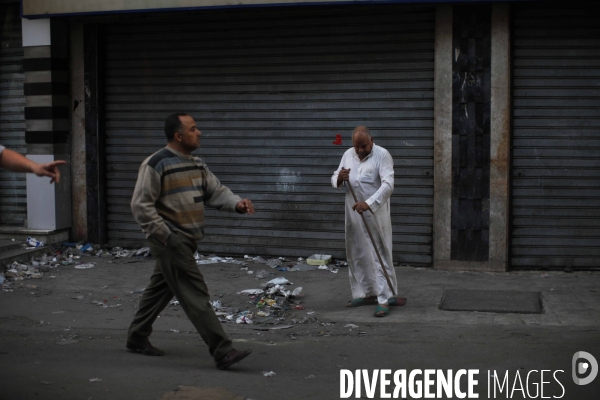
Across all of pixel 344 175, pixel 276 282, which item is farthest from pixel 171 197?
pixel 276 282

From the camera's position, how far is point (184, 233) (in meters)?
6.01

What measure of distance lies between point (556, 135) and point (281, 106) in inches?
138

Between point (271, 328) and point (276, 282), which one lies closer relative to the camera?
point (271, 328)

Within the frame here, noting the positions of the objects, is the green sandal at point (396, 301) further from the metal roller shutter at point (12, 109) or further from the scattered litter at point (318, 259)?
the metal roller shutter at point (12, 109)

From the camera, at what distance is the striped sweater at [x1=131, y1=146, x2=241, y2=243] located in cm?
589

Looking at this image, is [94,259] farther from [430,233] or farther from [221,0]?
[430,233]

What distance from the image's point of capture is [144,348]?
6.34m

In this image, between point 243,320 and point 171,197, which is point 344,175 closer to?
point 243,320

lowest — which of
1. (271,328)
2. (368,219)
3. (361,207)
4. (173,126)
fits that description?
(271,328)

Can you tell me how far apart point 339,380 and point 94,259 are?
6.28 m

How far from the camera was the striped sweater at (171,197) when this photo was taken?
5.89 m

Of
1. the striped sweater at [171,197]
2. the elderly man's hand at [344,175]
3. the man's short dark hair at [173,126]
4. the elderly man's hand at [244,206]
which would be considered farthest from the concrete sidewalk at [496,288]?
the man's short dark hair at [173,126]

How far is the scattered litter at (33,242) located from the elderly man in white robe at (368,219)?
16.7ft

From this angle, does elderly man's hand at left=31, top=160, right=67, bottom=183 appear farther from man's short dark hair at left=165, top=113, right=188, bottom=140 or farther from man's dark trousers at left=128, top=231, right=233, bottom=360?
man's short dark hair at left=165, top=113, right=188, bottom=140
